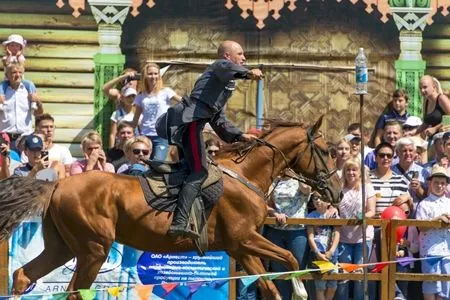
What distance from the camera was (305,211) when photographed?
15203 mm

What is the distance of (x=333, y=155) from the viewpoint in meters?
16.2

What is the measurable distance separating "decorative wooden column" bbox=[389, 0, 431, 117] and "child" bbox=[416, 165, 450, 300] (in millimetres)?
2984

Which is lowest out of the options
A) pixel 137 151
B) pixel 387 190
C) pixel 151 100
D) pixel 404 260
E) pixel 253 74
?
pixel 404 260

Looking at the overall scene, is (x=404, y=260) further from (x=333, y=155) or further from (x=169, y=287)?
(x=169, y=287)

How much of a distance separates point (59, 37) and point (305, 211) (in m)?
4.27

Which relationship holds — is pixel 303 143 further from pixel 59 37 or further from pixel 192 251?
pixel 59 37

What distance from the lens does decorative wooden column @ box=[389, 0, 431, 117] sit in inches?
704

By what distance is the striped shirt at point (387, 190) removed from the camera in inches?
607

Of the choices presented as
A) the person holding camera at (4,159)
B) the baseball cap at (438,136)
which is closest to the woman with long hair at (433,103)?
the baseball cap at (438,136)

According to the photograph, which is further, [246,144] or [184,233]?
[246,144]

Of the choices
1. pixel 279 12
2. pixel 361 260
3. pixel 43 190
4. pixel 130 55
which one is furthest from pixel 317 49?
pixel 43 190

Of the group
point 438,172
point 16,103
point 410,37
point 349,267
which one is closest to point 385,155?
point 438,172

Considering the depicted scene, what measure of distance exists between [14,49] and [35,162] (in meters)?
2.18

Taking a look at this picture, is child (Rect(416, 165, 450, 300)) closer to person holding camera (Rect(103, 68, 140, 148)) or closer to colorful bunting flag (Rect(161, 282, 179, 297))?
colorful bunting flag (Rect(161, 282, 179, 297))
